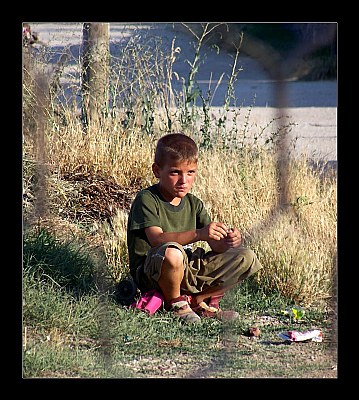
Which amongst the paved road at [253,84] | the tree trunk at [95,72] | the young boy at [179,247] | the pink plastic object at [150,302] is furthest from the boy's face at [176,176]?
the tree trunk at [95,72]

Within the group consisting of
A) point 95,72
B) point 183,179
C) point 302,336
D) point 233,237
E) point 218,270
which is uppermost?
point 95,72

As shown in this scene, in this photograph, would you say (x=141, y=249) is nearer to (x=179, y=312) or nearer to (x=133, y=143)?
(x=179, y=312)

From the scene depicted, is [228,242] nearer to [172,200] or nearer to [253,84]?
[172,200]

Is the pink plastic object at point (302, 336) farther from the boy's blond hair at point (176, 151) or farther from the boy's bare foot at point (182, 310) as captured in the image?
the boy's blond hair at point (176, 151)

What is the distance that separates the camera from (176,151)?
228 centimetres

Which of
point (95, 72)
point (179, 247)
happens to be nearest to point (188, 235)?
point (179, 247)

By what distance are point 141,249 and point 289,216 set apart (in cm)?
74

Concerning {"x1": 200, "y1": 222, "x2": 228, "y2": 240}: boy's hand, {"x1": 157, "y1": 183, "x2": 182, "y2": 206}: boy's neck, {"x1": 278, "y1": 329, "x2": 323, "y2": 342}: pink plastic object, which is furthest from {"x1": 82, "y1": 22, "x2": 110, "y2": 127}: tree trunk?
{"x1": 278, "y1": 329, "x2": 323, "y2": 342}: pink plastic object

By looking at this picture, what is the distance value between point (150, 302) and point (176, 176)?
345 mm

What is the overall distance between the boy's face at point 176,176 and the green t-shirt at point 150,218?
0.04 m

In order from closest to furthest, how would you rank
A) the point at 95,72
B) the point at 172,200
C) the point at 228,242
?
the point at 228,242 < the point at 172,200 < the point at 95,72

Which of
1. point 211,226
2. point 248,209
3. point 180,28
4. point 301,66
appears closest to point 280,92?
point 301,66

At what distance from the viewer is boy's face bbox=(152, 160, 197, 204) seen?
229cm

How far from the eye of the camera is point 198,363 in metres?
2.00
